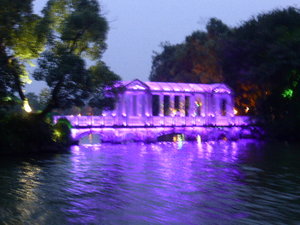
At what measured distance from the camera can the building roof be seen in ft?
127

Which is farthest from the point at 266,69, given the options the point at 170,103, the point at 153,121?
the point at 153,121

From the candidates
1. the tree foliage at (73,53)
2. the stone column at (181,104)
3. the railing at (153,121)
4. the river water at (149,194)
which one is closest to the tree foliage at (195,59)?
the railing at (153,121)

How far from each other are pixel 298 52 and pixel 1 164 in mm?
29452

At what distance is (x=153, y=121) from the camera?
3919 cm

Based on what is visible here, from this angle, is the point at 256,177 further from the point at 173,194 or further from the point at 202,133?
the point at 202,133

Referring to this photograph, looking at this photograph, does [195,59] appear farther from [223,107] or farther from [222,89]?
[222,89]

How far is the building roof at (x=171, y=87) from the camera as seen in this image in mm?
38844

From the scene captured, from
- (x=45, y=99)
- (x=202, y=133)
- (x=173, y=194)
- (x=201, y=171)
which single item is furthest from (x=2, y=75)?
(x=202, y=133)

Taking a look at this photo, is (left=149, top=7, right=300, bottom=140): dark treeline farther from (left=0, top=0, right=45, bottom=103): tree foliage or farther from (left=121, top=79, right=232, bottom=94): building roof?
(left=0, top=0, right=45, bottom=103): tree foliage

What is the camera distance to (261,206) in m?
9.32

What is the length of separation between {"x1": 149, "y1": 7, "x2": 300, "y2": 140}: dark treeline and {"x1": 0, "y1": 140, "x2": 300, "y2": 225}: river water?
72.5 ft

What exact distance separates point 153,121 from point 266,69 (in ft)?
40.3

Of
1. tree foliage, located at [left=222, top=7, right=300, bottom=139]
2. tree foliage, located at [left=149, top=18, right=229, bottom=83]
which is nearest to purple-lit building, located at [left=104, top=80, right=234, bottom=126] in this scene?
tree foliage, located at [left=222, top=7, right=300, bottom=139]

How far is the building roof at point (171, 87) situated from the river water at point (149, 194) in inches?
847
